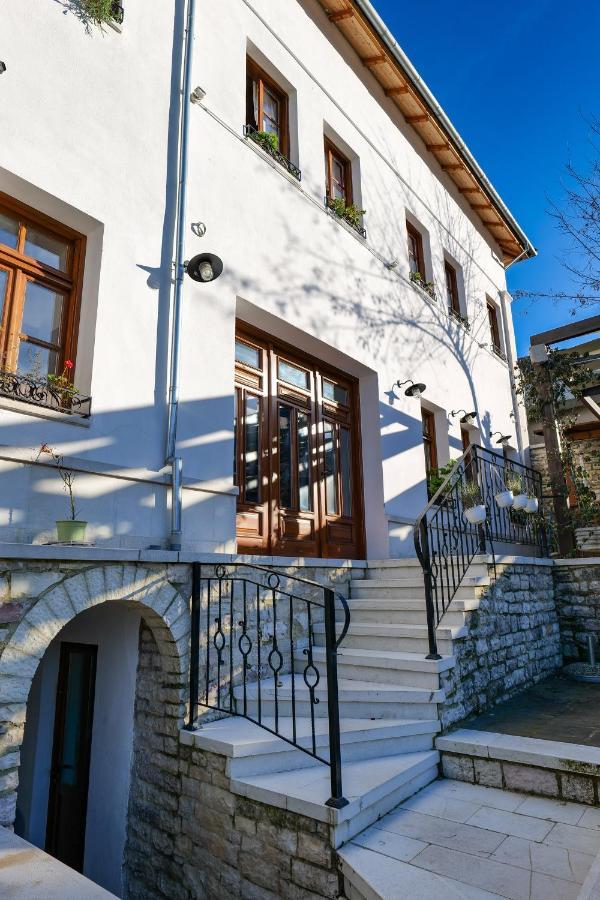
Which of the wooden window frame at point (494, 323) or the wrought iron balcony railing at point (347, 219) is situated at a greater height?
the wooden window frame at point (494, 323)

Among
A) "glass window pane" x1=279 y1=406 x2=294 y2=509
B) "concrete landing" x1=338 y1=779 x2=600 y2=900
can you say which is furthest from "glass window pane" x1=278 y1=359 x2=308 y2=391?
"concrete landing" x1=338 y1=779 x2=600 y2=900

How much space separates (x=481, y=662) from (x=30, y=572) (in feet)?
10.9

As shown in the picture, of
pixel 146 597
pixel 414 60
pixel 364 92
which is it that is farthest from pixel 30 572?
pixel 414 60

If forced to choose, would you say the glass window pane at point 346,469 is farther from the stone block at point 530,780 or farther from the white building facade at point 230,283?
the stone block at point 530,780

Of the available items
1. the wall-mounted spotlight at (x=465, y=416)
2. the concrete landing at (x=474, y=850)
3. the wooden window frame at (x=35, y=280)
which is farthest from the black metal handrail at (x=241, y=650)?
the wall-mounted spotlight at (x=465, y=416)

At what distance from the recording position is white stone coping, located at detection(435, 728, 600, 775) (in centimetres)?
300

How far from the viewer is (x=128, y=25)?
169 inches

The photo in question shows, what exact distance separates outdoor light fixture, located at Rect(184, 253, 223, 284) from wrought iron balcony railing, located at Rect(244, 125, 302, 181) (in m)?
1.96

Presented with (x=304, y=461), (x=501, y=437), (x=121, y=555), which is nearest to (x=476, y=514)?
(x=304, y=461)

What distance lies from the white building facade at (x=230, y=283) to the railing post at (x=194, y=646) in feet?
1.21

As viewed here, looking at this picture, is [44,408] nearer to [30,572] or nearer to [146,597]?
[30,572]

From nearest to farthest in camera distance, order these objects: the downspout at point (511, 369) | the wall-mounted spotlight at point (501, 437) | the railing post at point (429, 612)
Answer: the railing post at point (429, 612) → the wall-mounted spotlight at point (501, 437) → the downspout at point (511, 369)

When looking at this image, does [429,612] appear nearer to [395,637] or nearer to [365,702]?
[395,637]

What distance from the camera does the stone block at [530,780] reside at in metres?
3.04
